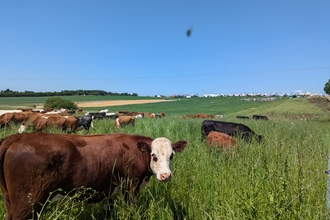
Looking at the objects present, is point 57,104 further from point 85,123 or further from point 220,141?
point 220,141

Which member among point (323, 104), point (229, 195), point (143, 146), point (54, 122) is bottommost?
point (54, 122)

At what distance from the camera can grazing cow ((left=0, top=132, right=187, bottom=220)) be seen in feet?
9.45

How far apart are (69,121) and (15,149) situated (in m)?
13.9

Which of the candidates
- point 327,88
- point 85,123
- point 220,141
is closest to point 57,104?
point 85,123

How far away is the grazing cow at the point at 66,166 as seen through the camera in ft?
9.45

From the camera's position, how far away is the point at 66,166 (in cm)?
311

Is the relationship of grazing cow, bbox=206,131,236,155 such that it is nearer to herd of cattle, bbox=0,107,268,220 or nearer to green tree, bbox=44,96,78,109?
herd of cattle, bbox=0,107,268,220

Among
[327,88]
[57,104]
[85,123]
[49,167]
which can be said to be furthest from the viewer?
[327,88]

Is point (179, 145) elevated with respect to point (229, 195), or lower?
elevated

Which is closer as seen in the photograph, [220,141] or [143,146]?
[143,146]

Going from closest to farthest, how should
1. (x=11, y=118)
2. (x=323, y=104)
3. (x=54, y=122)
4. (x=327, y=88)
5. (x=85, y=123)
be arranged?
(x=54, y=122) → (x=11, y=118) → (x=85, y=123) → (x=323, y=104) → (x=327, y=88)

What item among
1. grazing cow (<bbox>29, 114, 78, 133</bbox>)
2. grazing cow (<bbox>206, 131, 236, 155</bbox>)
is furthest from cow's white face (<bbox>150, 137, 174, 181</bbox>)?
grazing cow (<bbox>29, 114, 78, 133</bbox>)

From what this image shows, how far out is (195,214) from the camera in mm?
3557

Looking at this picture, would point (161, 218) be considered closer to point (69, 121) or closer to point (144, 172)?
point (144, 172)
